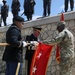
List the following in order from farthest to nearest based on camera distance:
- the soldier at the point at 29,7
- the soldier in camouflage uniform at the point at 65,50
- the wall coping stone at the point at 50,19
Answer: the soldier at the point at 29,7, the wall coping stone at the point at 50,19, the soldier in camouflage uniform at the point at 65,50

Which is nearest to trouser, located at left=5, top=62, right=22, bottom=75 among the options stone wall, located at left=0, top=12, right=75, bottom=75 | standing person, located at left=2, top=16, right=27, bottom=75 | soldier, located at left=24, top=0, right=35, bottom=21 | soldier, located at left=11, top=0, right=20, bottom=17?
standing person, located at left=2, top=16, right=27, bottom=75

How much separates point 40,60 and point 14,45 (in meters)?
1.37

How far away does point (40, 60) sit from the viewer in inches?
202

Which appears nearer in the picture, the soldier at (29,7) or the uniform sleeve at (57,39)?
the uniform sleeve at (57,39)

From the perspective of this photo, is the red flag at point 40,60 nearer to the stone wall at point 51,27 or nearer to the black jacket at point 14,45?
the black jacket at point 14,45

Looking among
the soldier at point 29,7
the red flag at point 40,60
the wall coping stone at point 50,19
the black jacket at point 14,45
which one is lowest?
the red flag at point 40,60

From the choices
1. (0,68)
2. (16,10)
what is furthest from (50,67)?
(16,10)

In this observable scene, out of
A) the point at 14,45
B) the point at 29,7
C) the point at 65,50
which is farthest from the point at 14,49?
the point at 29,7

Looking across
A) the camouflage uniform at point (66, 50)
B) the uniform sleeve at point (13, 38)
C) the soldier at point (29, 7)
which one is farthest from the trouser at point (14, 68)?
the soldier at point (29, 7)

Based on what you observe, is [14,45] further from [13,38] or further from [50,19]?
[50,19]

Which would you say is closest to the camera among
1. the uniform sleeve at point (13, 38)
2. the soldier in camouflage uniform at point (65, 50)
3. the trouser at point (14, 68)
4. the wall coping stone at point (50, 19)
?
the uniform sleeve at point (13, 38)

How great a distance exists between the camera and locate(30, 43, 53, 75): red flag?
5066 mm

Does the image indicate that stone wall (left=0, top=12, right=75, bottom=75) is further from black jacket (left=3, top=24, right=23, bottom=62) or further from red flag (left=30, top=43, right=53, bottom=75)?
black jacket (left=3, top=24, right=23, bottom=62)

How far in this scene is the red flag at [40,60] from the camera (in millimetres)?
5066
